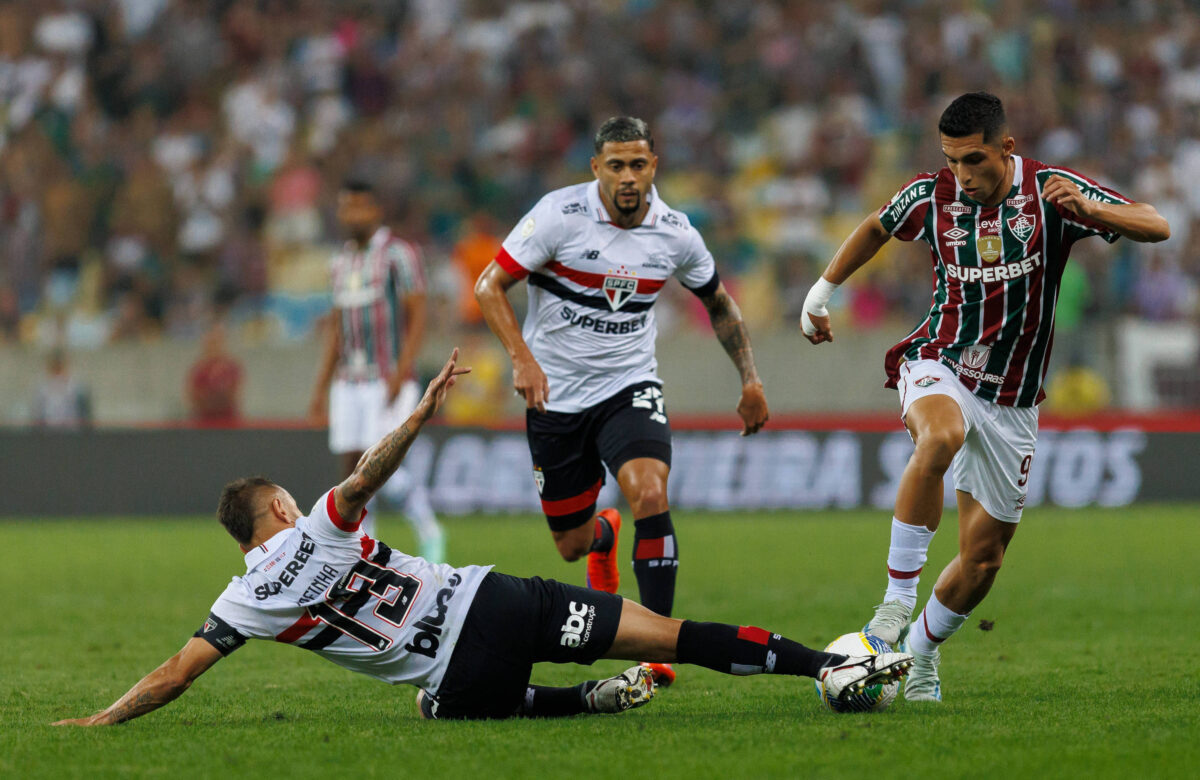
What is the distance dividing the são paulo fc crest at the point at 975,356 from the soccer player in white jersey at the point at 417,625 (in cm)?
135

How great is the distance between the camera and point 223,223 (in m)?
19.0

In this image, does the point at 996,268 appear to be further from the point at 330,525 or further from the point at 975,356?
the point at 330,525

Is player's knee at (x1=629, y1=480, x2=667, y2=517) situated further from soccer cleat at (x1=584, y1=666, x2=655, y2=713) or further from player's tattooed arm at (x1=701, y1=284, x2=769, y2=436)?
soccer cleat at (x1=584, y1=666, x2=655, y2=713)

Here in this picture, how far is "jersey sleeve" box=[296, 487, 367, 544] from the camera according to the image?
17.5ft

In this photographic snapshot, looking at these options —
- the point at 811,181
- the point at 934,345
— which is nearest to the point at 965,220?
the point at 934,345

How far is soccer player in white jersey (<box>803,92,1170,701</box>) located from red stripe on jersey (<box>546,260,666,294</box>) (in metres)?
1.16

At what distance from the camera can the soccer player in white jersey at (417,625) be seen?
17.6 feet

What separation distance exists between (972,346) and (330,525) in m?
2.71

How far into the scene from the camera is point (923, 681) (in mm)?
6227

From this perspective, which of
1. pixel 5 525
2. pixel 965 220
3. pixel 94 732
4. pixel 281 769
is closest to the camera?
pixel 281 769

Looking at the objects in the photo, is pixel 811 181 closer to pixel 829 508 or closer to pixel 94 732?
pixel 829 508

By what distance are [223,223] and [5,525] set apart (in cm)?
474

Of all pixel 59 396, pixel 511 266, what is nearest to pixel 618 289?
pixel 511 266

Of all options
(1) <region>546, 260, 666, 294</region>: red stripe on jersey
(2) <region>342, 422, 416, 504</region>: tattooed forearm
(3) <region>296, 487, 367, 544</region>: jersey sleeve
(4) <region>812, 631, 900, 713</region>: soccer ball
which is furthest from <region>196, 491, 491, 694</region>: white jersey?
(1) <region>546, 260, 666, 294</region>: red stripe on jersey
